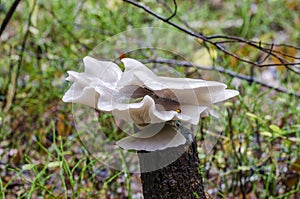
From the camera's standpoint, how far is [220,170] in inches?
59.7

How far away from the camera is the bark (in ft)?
2.91

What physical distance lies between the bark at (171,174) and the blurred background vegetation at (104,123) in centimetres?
35

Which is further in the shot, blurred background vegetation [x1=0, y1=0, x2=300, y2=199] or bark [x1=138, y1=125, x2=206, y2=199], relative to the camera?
blurred background vegetation [x1=0, y1=0, x2=300, y2=199]

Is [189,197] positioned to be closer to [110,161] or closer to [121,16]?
[110,161]

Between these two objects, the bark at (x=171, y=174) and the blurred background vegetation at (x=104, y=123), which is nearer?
the bark at (x=171, y=174)

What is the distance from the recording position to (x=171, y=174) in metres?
0.89

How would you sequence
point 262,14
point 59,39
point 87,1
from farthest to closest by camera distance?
point 262,14, point 87,1, point 59,39

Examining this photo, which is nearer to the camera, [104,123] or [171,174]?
[171,174]

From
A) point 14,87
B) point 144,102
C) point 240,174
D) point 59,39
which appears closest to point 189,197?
point 144,102

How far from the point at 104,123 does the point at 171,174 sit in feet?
2.68

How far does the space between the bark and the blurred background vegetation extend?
35cm

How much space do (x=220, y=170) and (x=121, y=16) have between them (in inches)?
58.2

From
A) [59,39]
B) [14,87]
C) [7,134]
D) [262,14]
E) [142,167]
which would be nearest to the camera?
[142,167]

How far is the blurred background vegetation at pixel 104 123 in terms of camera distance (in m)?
1.43
